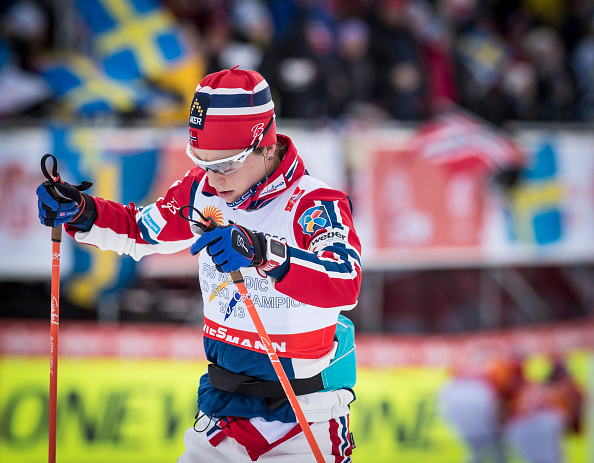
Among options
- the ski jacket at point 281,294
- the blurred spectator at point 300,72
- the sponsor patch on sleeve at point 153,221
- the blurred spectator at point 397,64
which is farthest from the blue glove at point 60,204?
the blurred spectator at point 397,64

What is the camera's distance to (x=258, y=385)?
2865mm

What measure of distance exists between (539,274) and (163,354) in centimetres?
385

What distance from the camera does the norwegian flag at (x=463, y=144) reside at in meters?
7.18

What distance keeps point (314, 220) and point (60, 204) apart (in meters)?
0.95

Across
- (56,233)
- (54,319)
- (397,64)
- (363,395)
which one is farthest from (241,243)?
(397,64)

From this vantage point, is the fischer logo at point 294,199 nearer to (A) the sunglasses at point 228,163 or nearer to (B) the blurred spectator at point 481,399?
(A) the sunglasses at point 228,163

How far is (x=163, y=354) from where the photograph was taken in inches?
259

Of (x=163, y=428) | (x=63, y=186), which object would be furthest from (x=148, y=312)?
(x=63, y=186)

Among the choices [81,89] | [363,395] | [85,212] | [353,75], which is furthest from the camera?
[353,75]

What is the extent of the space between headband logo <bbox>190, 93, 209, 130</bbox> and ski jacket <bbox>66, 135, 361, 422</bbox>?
299mm

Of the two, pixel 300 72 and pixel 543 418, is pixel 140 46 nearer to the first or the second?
pixel 300 72

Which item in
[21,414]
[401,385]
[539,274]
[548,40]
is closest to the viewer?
[21,414]

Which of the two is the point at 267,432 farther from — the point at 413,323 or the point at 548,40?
the point at 548,40

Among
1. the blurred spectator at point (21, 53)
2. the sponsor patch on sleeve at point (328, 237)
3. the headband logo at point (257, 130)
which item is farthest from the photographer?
the blurred spectator at point (21, 53)
